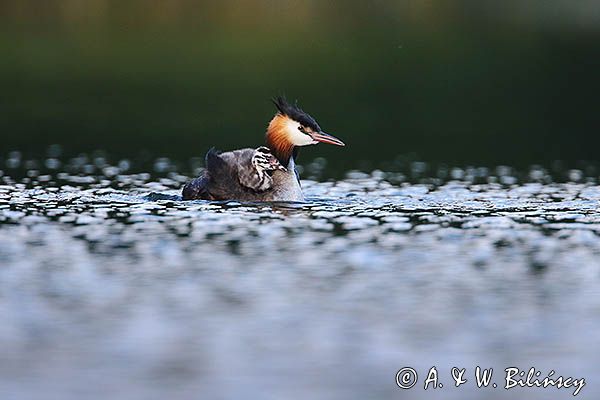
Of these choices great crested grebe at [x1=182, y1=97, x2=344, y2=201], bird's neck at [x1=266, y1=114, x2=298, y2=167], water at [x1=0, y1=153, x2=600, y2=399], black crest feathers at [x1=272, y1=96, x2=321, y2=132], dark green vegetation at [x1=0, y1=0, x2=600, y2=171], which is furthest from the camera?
dark green vegetation at [x1=0, y1=0, x2=600, y2=171]

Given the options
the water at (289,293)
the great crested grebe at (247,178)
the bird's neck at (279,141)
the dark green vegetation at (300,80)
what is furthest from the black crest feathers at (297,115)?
the dark green vegetation at (300,80)

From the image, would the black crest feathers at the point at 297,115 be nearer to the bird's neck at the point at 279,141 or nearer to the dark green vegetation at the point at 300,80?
the bird's neck at the point at 279,141

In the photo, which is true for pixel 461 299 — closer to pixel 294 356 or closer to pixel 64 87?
pixel 294 356

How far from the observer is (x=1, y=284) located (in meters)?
14.2

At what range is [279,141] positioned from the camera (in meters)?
21.7

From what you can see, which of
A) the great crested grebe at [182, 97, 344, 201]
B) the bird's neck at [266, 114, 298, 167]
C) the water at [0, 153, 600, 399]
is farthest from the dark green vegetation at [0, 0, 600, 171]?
the water at [0, 153, 600, 399]

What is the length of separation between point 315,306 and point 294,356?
1.81 metres

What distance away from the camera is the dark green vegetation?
32125 millimetres

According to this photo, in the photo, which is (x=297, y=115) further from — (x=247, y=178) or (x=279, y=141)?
(x=247, y=178)

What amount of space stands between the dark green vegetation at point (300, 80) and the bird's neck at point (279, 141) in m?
5.42

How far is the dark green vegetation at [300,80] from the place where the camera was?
32.1 metres

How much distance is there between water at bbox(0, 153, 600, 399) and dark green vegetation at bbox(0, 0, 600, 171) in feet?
28.1

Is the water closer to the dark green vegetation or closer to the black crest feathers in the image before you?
the black crest feathers

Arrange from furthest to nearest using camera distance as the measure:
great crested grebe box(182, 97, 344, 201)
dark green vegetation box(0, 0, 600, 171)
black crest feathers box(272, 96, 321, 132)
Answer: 1. dark green vegetation box(0, 0, 600, 171)
2. black crest feathers box(272, 96, 321, 132)
3. great crested grebe box(182, 97, 344, 201)
